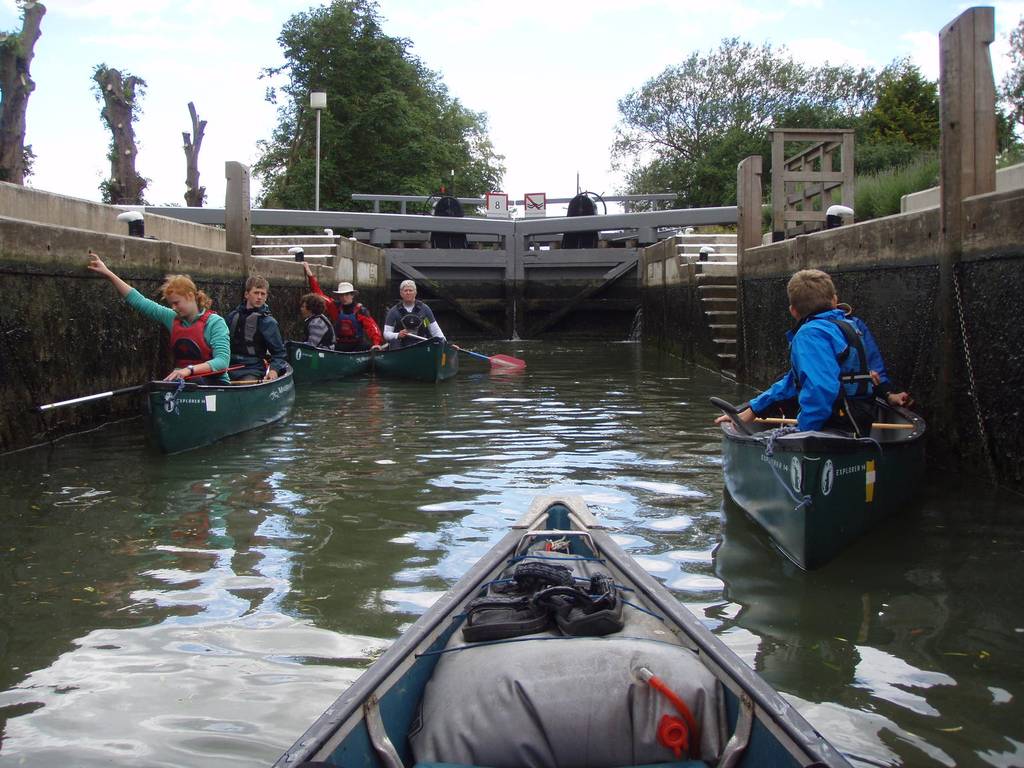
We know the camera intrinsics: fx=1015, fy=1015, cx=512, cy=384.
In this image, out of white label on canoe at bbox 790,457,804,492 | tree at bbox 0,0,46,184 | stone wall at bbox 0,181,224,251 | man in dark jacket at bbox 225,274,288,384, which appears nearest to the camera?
white label on canoe at bbox 790,457,804,492

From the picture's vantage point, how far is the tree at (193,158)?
88.3 ft

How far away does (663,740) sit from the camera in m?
2.27

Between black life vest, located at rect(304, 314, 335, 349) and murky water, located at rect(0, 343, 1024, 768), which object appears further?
black life vest, located at rect(304, 314, 335, 349)

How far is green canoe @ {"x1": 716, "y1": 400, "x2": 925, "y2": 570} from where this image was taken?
4277mm

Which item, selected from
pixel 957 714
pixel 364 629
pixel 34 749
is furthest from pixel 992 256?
pixel 34 749

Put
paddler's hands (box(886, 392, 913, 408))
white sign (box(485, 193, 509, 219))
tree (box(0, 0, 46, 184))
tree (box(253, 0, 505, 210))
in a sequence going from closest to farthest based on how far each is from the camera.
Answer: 1. paddler's hands (box(886, 392, 913, 408))
2. tree (box(0, 0, 46, 184))
3. white sign (box(485, 193, 509, 219))
4. tree (box(253, 0, 505, 210))

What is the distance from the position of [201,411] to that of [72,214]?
4.20 meters

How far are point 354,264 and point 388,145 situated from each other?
15.0 meters

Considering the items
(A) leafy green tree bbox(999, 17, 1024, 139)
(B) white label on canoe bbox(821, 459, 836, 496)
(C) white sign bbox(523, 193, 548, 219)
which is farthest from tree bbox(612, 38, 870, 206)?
(B) white label on canoe bbox(821, 459, 836, 496)

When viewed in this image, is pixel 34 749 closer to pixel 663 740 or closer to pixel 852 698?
pixel 663 740

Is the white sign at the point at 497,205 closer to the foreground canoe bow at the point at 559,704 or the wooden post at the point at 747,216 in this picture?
the wooden post at the point at 747,216

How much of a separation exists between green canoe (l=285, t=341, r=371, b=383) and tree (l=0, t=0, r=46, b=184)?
725 centimetres

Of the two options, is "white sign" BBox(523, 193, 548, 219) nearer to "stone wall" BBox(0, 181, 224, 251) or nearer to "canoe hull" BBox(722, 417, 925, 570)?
"stone wall" BBox(0, 181, 224, 251)

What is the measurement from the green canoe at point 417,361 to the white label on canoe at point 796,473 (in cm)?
809
